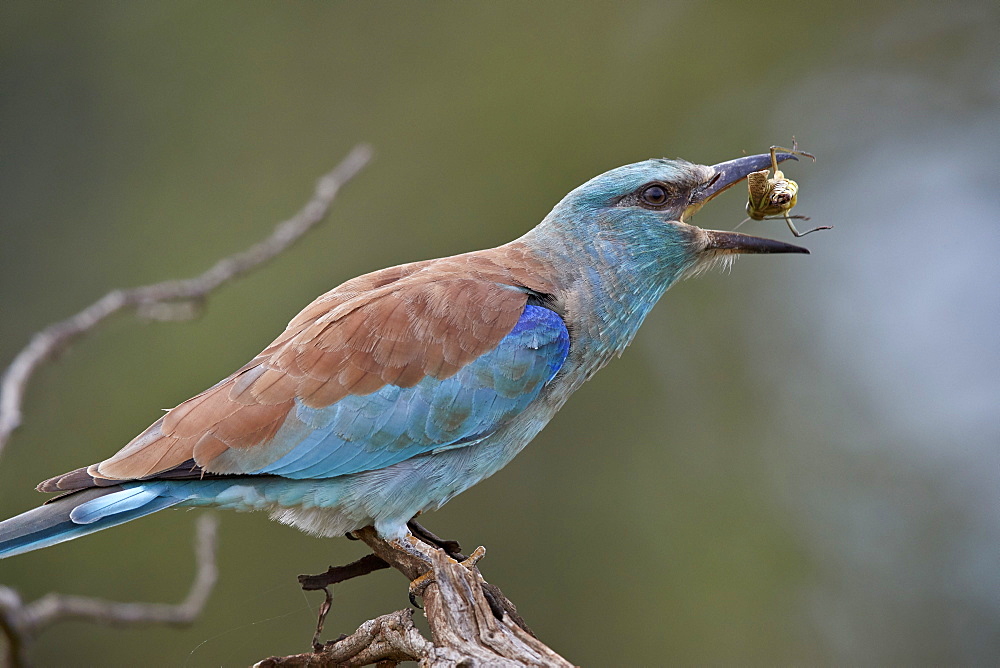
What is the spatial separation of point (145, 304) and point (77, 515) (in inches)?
31.7

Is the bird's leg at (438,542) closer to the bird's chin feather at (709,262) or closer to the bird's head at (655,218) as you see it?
the bird's head at (655,218)

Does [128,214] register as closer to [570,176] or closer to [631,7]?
[570,176]

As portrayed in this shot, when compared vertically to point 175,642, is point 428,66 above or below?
above

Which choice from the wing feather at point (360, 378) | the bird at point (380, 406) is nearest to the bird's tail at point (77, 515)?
the bird at point (380, 406)

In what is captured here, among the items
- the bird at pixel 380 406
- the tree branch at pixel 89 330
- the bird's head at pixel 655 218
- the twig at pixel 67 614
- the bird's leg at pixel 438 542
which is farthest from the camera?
the bird's head at pixel 655 218

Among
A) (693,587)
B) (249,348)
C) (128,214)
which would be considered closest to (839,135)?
(693,587)

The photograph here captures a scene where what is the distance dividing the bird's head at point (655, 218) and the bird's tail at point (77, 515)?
1.77m

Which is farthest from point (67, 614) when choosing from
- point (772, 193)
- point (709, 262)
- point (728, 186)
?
point (772, 193)

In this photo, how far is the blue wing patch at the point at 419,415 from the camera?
3.42 metres

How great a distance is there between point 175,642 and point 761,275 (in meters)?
5.24

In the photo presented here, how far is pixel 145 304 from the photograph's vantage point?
363 cm

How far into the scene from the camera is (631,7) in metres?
8.54

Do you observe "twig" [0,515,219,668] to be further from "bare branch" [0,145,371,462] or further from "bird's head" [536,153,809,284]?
"bird's head" [536,153,809,284]

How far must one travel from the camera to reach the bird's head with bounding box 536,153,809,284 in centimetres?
384
